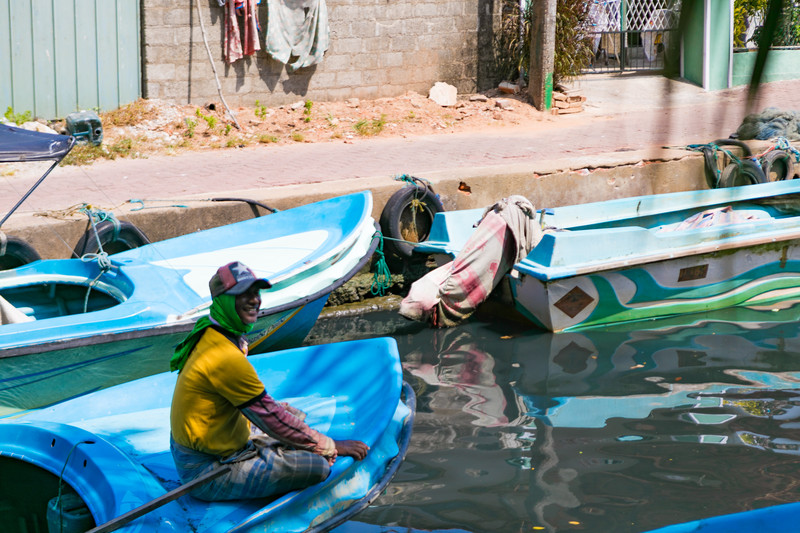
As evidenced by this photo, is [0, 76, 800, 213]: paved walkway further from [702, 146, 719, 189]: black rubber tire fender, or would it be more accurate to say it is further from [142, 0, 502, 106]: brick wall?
[142, 0, 502, 106]: brick wall

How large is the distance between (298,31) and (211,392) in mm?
8477

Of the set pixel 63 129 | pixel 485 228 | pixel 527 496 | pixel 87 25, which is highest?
pixel 87 25

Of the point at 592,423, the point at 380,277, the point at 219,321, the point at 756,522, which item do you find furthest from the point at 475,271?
the point at 756,522

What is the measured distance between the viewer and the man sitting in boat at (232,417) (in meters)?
3.30

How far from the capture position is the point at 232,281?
3.28m

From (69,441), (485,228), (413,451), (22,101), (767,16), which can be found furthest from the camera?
(22,101)

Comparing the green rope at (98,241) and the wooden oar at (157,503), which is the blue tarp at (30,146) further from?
the wooden oar at (157,503)

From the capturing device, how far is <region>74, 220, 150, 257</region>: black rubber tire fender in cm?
636

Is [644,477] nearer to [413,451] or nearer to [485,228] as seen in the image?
[413,451]

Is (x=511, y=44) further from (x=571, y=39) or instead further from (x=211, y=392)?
(x=211, y=392)

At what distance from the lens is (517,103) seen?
39.2 ft

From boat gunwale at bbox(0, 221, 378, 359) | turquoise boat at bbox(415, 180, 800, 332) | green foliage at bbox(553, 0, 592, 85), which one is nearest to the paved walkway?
turquoise boat at bbox(415, 180, 800, 332)

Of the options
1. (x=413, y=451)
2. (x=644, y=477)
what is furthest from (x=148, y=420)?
(x=644, y=477)

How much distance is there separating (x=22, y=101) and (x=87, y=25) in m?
1.20
